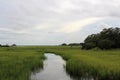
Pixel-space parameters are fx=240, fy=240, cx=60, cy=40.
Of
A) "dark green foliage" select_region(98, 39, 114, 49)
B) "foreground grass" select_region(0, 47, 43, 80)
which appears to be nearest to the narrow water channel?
"foreground grass" select_region(0, 47, 43, 80)

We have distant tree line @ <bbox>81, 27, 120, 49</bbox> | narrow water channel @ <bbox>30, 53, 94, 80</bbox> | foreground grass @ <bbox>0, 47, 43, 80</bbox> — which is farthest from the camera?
distant tree line @ <bbox>81, 27, 120, 49</bbox>

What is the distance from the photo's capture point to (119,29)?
7469 centimetres

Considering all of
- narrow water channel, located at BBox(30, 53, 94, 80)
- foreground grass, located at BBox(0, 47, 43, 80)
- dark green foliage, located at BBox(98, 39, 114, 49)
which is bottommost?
narrow water channel, located at BBox(30, 53, 94, 80)

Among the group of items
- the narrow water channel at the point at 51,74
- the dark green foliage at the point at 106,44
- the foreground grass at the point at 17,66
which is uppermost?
the dark green foliage at the point at 106,44

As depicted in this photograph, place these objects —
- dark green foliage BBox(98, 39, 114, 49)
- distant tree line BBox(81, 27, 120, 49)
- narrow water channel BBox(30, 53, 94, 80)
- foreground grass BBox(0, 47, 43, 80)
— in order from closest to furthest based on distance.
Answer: foreground grass BBox(0, 47, 43, 80)
narrow water channel BBox(30, 53, 94, 80)
dark green foliage BBox(98, 39, 114, 49)
distant tree line BBox(81, 27, 120, 49)

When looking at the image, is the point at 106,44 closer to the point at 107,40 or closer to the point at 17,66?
the point at 107,40

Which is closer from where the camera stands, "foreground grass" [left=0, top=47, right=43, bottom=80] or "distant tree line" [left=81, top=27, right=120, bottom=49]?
"foreground grass" [left=0, top=47, right=43, bottom=80]

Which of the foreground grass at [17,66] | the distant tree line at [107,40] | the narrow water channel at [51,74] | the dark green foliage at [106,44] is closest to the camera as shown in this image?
the foreground grass at [17,66]

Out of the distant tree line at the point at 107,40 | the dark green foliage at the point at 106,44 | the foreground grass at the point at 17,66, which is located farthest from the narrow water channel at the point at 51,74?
the distant tree line at the point at 107,40

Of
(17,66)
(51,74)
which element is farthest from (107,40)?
(17,66)

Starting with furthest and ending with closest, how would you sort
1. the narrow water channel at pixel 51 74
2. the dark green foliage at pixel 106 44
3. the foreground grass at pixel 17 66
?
the dark green foliage at pixel 106 44
the narrow water channel at pixel 51 74
the foreground grass at pixel 17 66

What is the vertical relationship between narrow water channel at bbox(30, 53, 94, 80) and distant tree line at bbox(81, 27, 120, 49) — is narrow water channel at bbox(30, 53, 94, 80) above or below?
below

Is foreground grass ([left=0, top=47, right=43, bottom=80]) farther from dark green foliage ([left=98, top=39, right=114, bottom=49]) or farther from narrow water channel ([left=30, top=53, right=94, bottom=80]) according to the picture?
dark green foliage ([left=98, top=39, right=114, bottom=49])

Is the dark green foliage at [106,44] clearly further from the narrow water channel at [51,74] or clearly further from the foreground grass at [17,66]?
the narrow water channel at [51,74]
